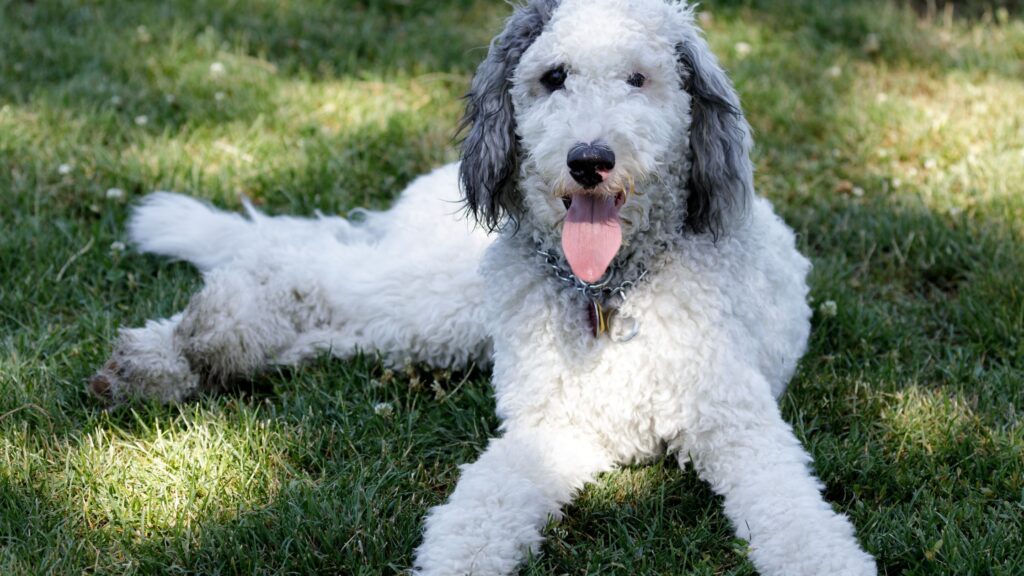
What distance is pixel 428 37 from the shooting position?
6.50 meters

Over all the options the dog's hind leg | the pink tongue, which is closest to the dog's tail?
the dog's hind leg

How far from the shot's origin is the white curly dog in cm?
273

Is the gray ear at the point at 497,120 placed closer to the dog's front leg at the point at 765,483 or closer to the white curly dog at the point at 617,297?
the white curly dog at the point at 617,297

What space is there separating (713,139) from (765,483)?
931 mm

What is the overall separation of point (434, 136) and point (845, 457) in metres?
2.89

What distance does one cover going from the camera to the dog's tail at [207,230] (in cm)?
412

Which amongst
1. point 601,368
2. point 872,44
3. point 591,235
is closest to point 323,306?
point 601,368

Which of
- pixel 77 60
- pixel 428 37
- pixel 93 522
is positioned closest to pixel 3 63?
pixel 77 60

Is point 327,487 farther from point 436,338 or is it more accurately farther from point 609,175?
point 609,175

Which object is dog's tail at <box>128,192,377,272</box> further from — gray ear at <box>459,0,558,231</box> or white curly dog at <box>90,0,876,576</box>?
gray ear at <box>459,0,558,231</box>

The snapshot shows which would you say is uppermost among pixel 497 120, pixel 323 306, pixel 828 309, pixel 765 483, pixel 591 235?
pixel 497 120

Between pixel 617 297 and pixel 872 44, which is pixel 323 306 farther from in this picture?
pixel 872 44

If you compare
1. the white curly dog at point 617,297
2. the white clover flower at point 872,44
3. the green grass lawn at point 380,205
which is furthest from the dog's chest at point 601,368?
the white clover flower at point 872,44

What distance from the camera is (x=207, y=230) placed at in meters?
4.18
